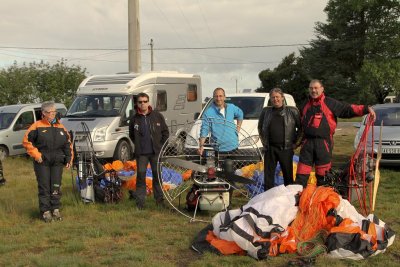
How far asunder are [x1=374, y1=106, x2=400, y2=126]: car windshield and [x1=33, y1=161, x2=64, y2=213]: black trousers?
A: 766 cm

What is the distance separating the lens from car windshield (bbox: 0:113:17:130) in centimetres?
1511

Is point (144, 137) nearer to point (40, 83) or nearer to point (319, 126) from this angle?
point (319, 126)

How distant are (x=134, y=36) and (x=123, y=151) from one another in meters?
10.9

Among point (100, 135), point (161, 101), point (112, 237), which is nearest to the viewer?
point (112, 237)

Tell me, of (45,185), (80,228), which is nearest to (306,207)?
(80,228)

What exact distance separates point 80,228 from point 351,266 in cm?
348

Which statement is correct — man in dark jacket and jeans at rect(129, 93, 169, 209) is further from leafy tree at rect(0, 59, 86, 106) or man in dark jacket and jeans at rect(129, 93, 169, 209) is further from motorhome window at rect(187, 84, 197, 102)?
leafy tree at rect(0, 59, 86, 106)

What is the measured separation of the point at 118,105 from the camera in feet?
43.1

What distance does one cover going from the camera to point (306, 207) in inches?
207

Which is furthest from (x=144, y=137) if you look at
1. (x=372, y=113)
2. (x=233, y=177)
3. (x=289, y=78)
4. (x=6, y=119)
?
(x=289, y=78)

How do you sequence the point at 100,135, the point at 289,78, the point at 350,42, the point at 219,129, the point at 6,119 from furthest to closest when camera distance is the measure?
the point at 289,78 → the point at 350,42 → the point at 6,119 → the point at 100,135 → the point at 219,129

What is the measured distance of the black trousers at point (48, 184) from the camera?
22.8 feet

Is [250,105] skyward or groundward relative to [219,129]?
skyward

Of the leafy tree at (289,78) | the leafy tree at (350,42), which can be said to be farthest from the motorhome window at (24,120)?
the leafy tree at (289,78)
